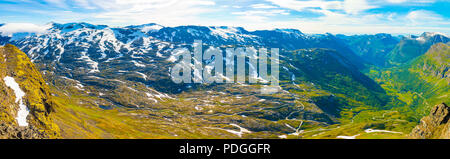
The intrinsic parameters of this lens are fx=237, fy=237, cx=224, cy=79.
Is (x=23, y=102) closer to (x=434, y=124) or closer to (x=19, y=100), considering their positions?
(x=19, y=100)

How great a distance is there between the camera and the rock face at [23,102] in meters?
88.9

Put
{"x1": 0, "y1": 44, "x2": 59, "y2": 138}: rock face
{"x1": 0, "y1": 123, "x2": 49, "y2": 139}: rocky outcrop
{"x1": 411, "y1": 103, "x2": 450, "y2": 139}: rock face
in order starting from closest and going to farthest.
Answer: {"x1": 0, "y1": 123, "x2": 49, "y2": 139}: rocky outcrop < {"x1": 0, "y1": 44, "x2": 59, "y2": 138}: rock face < {"x1": 411, "y1": 103, "x2": 450, "y2": 139}: rock face

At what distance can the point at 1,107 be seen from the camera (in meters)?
97.9

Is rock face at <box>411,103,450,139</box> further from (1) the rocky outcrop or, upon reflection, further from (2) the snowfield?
(2) the snowfield

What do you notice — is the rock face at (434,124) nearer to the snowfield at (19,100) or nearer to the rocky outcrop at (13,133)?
the rocky outcrop at (13,133)

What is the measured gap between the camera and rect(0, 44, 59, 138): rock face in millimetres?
88938

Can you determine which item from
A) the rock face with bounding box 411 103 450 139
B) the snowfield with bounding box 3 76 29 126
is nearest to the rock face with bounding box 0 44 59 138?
the snowfield with bounding box 3 76 29 126

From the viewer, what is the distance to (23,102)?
115562 millimetres

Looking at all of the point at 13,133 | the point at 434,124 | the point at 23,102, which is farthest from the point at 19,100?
the point at 434,124

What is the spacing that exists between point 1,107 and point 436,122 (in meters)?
176

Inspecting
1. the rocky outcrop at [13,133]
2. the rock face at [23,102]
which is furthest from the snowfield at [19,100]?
the rocky outcrop at [13,133]
